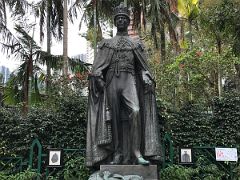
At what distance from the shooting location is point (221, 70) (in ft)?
48.6

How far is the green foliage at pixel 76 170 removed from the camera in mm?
8977

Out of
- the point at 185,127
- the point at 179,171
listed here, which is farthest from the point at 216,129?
the point at 179,171

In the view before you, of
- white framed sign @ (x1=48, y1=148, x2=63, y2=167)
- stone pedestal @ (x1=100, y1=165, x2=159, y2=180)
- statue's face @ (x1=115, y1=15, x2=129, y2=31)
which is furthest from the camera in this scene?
white framed sign @ (x1=48, y1=148, x2=63, y2=167)

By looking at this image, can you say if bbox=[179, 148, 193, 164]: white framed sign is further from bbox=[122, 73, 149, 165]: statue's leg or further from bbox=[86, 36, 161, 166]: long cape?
bbox=[122, 73, 149, 165]: statue's leg

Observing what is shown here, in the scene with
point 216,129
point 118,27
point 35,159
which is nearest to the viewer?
point 118,27

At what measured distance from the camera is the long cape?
5691 millimetres

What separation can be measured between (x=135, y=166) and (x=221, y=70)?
405 inches

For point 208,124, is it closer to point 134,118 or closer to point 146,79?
point 146,79

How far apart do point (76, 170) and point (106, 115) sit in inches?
150

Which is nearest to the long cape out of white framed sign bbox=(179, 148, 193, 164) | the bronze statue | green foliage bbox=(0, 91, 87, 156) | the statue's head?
the bronze statue

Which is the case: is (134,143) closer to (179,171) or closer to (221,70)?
(179,171)

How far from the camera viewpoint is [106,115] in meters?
5.74

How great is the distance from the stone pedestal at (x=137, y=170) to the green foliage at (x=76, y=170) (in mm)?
3748

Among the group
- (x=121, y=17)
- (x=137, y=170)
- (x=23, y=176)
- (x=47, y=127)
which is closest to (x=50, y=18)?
(x=47, y=127)
